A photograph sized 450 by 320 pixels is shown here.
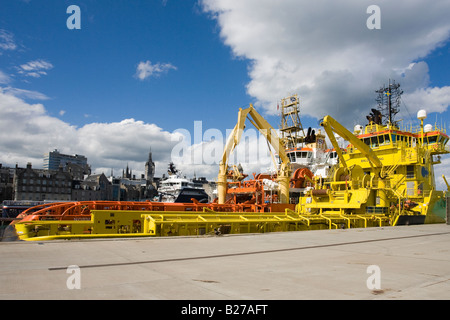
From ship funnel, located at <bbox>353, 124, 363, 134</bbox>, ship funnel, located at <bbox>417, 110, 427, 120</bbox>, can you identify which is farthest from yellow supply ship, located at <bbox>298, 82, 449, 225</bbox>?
ship funnel, located at <bbox>353, 124, 363, 134</bbox>

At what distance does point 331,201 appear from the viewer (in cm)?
2097

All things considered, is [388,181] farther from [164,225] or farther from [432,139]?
[164,225]

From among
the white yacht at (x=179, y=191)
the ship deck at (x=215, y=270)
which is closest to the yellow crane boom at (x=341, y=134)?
the ship deck at (x=215, y=270)

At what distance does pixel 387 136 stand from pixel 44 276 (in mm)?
25860

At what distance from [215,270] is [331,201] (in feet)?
55.2

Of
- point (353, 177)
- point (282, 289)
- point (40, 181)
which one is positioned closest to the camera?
point (282, 289)

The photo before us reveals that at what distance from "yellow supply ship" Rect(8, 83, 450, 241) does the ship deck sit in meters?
4.60

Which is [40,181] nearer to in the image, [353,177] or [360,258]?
[353,177]

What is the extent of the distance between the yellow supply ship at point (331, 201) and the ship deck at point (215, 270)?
4.60m

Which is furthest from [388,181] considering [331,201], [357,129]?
[357,129]

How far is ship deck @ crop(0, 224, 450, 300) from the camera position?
4.18 m
